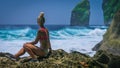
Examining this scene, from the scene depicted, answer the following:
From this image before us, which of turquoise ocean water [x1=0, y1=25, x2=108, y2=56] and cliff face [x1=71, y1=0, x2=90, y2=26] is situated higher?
cliff face [x1=71, y1=0, x2=90, y2=26]

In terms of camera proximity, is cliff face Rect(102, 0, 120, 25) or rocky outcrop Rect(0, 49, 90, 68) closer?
rocky outcrop Rect(0, 49, 90, 68)

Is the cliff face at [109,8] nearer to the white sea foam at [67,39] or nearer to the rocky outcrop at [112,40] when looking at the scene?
the rocky outcrop at [112,40]

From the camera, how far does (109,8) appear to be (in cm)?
948

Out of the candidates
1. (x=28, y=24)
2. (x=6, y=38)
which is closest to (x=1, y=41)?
(x=6, y=38)

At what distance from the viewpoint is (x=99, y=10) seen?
8688mm

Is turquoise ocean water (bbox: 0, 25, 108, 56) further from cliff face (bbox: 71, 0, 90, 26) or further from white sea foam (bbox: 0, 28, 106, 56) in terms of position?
cliff face (bbox: 71, 0, 90, 26)

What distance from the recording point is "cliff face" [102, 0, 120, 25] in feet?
28.5

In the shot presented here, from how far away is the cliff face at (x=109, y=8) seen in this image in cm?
870

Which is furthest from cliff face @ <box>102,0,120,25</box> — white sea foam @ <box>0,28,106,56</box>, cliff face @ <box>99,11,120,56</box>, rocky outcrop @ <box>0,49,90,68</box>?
rocky outcrop @ <box>0,49,90,68</box>

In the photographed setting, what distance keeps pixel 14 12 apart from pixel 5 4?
1.16 ft

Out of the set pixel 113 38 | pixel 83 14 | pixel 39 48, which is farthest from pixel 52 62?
pixel 83 14

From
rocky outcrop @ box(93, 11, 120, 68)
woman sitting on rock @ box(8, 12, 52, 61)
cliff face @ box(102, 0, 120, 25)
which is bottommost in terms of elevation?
rocky outcrop @ box(93, 11, 120, 68)

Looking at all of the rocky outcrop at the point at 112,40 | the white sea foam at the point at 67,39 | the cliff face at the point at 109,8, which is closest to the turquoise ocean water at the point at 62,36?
the white sea foam at the point at 67,39

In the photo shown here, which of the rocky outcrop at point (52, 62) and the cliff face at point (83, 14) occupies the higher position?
the cliff face at point (83, 14)
